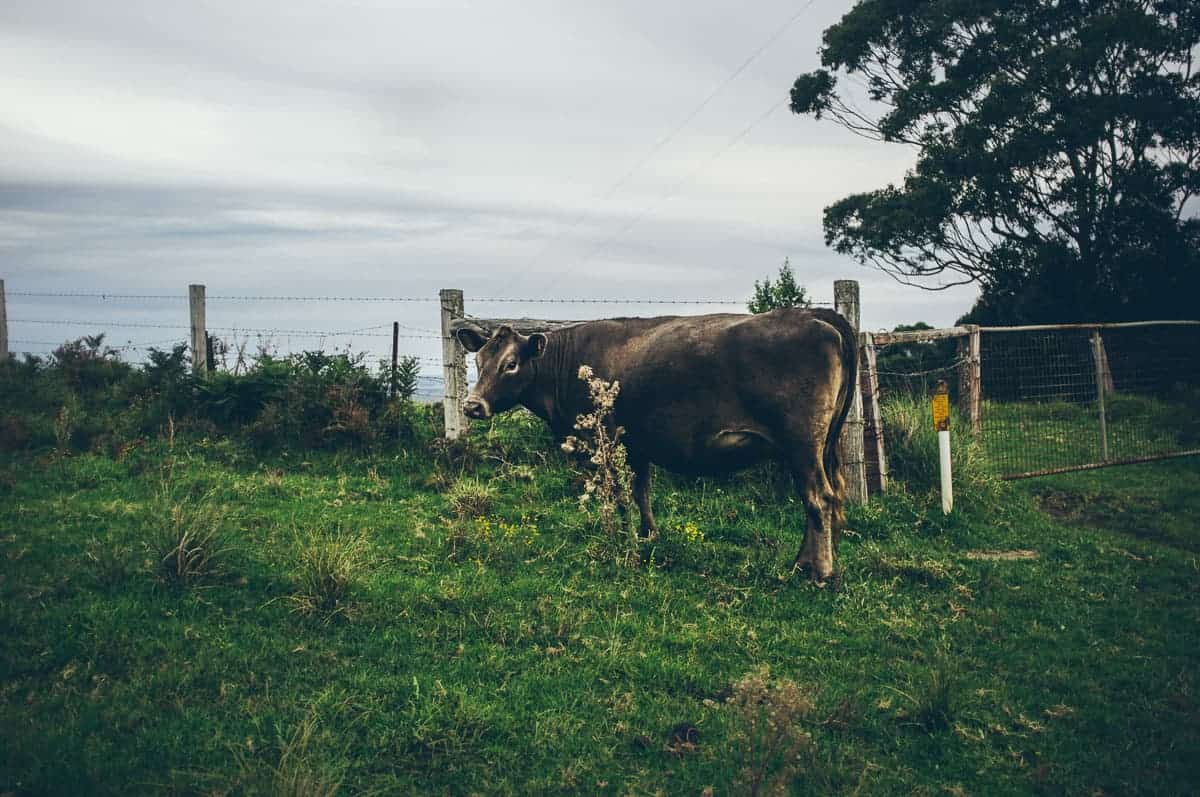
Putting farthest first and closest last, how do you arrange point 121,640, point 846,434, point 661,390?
point 846,434, point 661,390, point 121,640

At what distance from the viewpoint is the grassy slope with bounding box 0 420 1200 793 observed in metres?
3.66

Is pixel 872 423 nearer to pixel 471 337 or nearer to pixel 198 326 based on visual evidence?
pixel 471 337

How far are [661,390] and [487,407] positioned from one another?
1646mm

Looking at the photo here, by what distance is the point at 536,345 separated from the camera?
25.0 feet

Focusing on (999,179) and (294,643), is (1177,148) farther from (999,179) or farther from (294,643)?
(294,643)

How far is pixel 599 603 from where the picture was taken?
5.66 m

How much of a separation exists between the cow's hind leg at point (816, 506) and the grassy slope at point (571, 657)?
252mm

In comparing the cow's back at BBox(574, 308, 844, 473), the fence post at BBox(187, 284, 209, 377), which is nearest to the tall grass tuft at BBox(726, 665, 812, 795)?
the cow's back at BBox(574, 308, 844, 473)

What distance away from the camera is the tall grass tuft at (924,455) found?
897 centimetres

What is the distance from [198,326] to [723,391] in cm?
916

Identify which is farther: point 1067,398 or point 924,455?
point 1067,398

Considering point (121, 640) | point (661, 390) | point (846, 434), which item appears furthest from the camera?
point (846, 434)

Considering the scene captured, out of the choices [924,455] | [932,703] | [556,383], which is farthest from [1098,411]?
[932,703]

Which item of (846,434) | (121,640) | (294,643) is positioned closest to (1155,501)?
(846,434)
